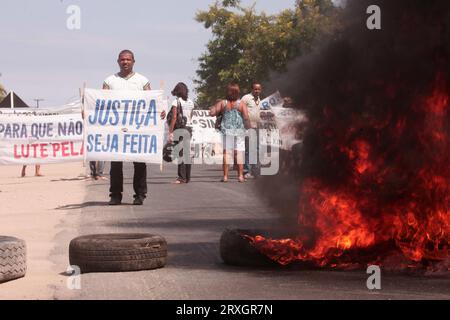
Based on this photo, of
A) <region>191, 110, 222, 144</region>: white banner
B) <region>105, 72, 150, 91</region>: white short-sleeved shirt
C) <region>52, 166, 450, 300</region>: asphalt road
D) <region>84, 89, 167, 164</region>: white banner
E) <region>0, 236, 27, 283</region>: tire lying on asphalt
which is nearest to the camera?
<region>52, 166, 450, 300</region>: asphalt road

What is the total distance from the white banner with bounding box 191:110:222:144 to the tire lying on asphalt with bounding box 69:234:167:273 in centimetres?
2755

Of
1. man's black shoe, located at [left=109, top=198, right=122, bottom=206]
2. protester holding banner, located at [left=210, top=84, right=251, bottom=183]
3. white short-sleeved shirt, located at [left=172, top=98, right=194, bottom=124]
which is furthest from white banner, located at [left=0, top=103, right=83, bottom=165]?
man's black shoe, located at [left=109, top=198, right=122, bottom=206]

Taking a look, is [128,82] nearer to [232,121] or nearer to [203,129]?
[232,121]

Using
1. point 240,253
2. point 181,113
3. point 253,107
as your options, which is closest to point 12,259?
point 240,253

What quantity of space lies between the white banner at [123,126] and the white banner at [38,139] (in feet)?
22.7

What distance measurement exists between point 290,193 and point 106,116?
6523 millimetres

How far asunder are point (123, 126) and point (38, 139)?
25.3 ft

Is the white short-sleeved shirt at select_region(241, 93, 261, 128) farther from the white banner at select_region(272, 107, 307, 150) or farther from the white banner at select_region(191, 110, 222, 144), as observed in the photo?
the white banner at select_region(191, 110, 222, 144)

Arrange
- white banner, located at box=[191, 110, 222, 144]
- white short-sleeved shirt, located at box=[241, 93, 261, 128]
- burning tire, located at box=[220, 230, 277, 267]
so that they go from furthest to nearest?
white banner, located at box=[191, 110, 222, 144], white short-sleeved shirt, located at box=[241, 93, 261, 128], burning tire, located at box=[220, 230, 277, 267]

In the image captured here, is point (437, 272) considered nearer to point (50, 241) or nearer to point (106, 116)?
point (50, 241)

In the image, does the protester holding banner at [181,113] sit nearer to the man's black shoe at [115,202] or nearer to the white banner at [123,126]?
the white banner at [123,126]

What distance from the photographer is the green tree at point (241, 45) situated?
149ft

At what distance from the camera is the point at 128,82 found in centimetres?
1341

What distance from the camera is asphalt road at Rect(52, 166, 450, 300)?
6125mm
